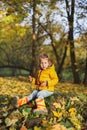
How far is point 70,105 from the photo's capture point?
6.98 m

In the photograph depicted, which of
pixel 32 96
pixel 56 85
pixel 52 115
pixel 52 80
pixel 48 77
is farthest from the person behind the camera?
pixel 56 85

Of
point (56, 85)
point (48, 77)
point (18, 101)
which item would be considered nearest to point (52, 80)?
point (48, 77)

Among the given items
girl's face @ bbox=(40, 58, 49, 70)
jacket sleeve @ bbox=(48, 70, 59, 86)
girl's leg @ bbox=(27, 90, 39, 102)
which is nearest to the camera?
jacket sleeve @ bbox=(48, 70, 59, 86)

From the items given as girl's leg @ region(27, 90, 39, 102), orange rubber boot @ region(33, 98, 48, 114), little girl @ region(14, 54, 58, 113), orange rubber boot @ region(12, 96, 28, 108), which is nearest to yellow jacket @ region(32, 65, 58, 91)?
little girl @ region(14, 54, 58, 113)

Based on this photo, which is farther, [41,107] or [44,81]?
[44,81]

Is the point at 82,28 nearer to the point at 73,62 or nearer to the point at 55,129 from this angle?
the point at 73,62

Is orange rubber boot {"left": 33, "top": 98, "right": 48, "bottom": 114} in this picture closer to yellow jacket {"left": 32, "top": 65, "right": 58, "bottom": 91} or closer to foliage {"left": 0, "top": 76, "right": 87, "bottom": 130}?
foliage {"left": 0, "top": 76, "right": 87, "bottom": 130}

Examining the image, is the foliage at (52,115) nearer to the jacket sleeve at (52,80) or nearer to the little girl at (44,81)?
the little girl at (44,81)

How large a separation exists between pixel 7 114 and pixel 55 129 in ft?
4.52

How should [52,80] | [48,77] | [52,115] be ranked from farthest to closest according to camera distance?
[48,77]
[52,80]
[52,115]

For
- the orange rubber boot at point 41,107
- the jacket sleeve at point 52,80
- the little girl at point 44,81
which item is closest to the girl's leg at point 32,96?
the little girl at point 44,81

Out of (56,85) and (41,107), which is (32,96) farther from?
(56,85)

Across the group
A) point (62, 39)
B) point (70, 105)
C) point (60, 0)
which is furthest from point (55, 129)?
point (62, 39)

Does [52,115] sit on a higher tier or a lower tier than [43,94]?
lower
